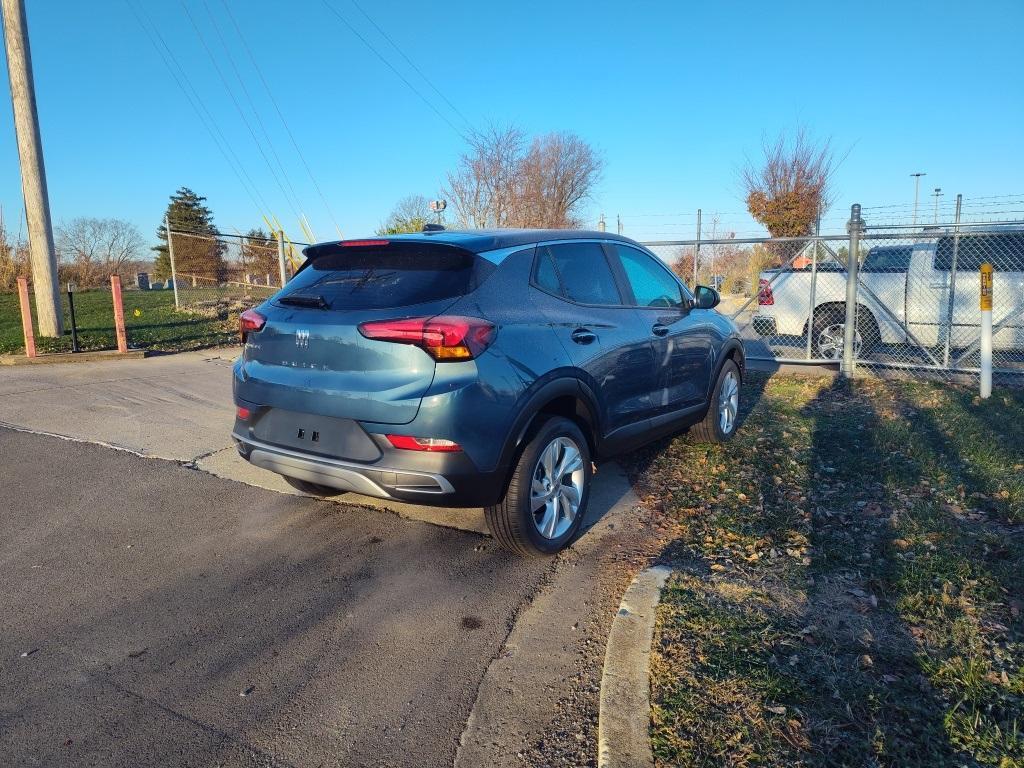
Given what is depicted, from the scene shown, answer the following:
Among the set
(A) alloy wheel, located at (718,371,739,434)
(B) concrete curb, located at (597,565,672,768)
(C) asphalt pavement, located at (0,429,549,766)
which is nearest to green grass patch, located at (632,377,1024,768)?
(B) concrete curb, located at (597,565,672,768)

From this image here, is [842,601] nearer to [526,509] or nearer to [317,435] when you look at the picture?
[526,509]

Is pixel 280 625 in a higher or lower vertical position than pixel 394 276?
lower

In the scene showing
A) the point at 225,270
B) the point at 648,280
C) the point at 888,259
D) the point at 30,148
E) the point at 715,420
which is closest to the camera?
the point at 648,280

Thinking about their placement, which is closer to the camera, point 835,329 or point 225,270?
point 835,329

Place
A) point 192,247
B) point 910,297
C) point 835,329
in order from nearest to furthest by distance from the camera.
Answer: point 910,297, point 835,329, point 192,247

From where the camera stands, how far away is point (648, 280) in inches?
211

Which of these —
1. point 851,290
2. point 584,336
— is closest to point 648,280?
point 584,336

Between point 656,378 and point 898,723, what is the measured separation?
2.84m

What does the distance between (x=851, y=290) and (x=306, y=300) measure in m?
7.75

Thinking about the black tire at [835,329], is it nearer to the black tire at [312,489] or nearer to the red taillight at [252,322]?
the black tire at [312,489]

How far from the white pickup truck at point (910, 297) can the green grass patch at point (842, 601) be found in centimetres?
357

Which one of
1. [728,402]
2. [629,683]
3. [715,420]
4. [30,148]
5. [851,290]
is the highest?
[30,148]

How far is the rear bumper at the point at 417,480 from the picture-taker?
3.43 m

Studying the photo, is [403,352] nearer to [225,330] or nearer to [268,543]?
[268,543]
